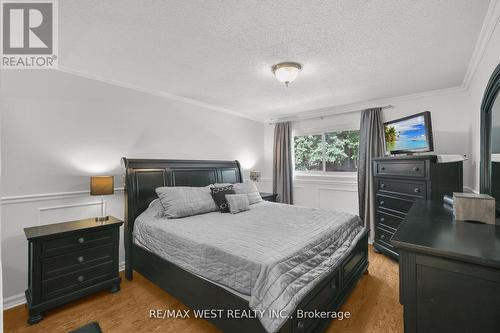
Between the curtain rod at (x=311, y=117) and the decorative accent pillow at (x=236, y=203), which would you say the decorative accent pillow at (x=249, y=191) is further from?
the curtain rod at (x=311, y=117)

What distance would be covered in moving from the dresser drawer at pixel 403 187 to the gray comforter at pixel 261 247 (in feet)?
2.64

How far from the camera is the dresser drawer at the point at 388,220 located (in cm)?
326

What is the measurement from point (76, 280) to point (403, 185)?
12.5ft

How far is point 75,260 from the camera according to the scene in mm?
2426

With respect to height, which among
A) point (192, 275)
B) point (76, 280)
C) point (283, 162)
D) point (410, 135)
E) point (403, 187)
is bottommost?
point (76, 280)

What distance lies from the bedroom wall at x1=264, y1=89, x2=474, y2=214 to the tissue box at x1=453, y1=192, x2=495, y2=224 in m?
2.09

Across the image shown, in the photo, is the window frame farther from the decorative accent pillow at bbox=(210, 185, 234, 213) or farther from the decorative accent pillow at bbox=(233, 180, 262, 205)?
the decorative accent pillow at bbox=(210, 185, 234, 213)

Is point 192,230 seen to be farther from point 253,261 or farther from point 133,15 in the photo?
point 133,15

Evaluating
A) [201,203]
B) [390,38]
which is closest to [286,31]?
[390,38]

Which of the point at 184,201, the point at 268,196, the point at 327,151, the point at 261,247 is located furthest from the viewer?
the point at 327,151

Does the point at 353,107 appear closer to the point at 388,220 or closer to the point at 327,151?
the point at 327,151

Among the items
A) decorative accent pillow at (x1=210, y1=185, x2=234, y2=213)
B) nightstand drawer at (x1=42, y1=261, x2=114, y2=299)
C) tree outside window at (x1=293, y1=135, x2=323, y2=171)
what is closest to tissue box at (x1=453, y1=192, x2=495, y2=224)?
decorative accent pillow at (x1=210, y1=185, x2=234, y2=213)

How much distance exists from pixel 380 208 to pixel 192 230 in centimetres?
266

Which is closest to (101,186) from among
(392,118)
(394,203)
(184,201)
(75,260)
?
(75,260)
